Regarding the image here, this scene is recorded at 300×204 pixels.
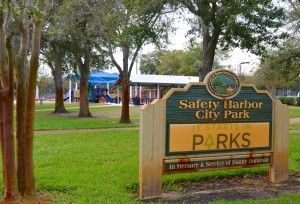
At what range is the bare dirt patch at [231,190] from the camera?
19.6 ft

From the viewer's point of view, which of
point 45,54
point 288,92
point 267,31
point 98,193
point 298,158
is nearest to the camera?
→ point 98,193

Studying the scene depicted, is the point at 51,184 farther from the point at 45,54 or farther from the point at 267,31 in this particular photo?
the point at 45,54

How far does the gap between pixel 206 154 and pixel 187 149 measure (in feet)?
1.28

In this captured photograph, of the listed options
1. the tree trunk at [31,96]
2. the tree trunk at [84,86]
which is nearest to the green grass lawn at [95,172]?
the tree trunk at [31,96]

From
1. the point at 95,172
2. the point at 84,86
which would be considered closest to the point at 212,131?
the point at 95,172

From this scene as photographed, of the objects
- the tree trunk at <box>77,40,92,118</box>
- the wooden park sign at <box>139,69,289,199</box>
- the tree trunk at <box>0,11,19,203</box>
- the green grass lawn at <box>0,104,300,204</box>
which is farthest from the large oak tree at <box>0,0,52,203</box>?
the tree trunk at <box>77,40,92,118</box>

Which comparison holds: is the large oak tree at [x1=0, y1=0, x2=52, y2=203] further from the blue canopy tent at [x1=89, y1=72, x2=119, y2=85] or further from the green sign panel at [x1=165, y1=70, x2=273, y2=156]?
the blue canopy tent at [x1=89, y1=72, x2=119, y2=85]

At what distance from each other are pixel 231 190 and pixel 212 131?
3.45ft

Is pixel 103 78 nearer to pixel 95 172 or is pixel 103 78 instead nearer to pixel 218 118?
pixel 95 172

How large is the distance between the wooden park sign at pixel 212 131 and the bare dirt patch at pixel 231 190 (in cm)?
25

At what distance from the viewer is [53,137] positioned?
42.6ft

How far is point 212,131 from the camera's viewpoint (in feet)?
21.4

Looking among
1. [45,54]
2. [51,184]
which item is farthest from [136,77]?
[51,184]

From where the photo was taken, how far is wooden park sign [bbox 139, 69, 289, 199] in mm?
5969
